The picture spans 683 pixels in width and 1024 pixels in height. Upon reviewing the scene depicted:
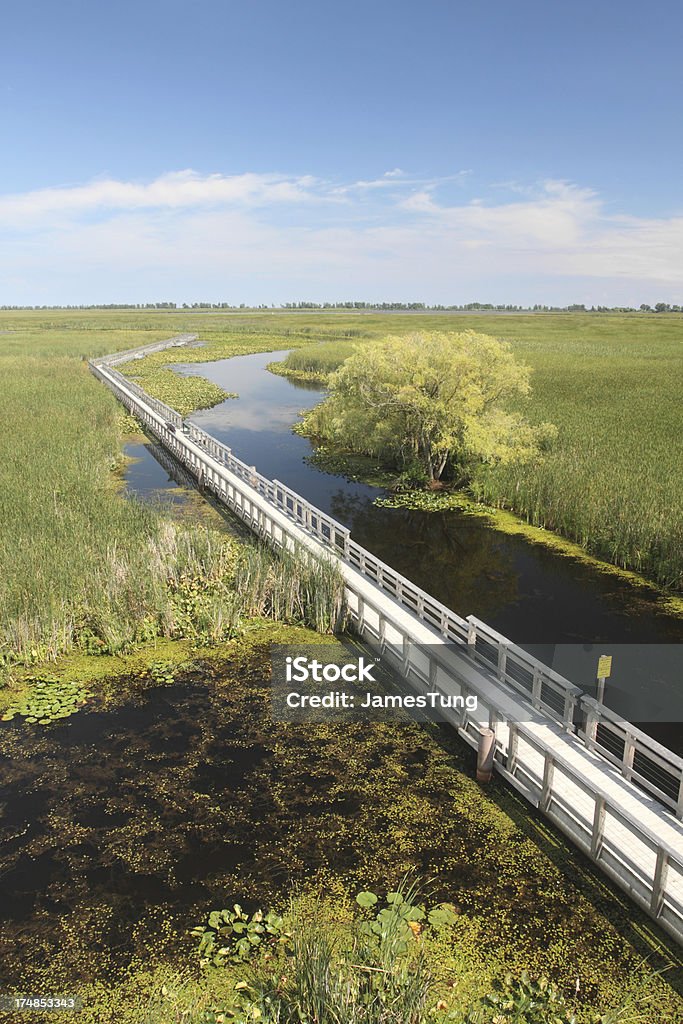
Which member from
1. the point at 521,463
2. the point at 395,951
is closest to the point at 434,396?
the point at 521,463

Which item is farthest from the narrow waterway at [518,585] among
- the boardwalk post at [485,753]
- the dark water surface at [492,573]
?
the boardwalk post at [485,753]

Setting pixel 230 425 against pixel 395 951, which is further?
pixel 230 425

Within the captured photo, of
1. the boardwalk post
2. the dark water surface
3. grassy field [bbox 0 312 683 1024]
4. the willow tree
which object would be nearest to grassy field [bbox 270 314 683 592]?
the willow tree

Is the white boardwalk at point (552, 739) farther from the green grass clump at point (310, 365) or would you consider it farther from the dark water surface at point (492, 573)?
the green grass clump at point (310, 365)

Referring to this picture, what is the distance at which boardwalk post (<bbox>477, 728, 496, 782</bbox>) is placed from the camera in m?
10.5

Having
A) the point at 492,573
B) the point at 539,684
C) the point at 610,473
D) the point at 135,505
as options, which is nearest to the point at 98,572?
the point at 135,505

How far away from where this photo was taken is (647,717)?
12.7 m

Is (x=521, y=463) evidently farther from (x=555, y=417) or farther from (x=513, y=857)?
(x=513, y=857)

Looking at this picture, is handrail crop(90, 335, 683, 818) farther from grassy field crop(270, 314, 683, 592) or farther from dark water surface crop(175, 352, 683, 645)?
grassy field crop(270, 314, 683, 592)

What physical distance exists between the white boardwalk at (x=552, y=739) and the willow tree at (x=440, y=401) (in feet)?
36.9

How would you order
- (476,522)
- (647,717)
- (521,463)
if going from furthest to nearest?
1. (521,463)
2. (476,522)
3. (647,717)

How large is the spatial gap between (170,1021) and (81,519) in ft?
49.8

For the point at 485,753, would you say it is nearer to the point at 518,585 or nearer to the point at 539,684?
the point at 539,684

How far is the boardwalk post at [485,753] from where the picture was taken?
34.3 feet
